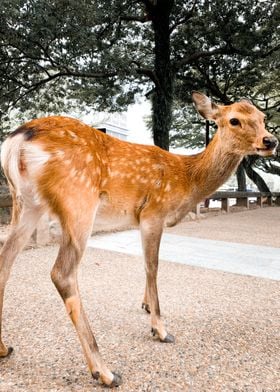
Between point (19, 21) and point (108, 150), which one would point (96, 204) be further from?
point (19, 21)

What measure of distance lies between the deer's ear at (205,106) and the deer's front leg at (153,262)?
89 cm

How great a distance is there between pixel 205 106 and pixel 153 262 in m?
1.19

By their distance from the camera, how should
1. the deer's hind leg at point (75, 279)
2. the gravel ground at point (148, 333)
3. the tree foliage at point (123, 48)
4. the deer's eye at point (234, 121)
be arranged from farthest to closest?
the tree foliage at point (123, 48)
the deer's eye at point (234, 121)
the gravel ground at point (148, 333)
the deer's hind leg at point (75, 279)

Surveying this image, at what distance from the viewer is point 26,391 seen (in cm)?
177

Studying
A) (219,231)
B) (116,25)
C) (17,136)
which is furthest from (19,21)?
(17,136)

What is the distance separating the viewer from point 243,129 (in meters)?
2.50

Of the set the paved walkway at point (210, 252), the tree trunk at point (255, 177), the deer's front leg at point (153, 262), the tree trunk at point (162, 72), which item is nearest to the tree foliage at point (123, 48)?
the tree trunk at point (162, 72)

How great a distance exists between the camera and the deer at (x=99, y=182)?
6.16 feet

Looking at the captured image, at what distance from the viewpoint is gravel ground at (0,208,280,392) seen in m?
1.91

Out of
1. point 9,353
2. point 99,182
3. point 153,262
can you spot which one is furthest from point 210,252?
point 9,353

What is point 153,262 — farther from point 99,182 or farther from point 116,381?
point 116,381

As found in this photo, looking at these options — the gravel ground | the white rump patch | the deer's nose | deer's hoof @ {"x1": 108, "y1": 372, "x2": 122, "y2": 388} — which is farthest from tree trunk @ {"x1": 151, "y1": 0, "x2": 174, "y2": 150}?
deer's hoof @ {"x1": 108, "y1": 372, "x2": 122, "y2": 388}

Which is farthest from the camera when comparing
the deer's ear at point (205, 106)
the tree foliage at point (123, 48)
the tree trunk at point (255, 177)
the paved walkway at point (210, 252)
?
the tree trunk at point (255, 177)

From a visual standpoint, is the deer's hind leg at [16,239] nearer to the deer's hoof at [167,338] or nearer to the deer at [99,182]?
the deer at [99,182]
